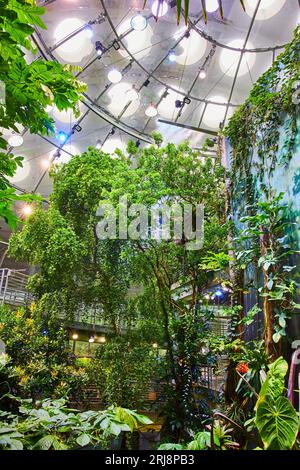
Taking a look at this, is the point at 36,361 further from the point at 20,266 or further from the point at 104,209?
the point at 20,266

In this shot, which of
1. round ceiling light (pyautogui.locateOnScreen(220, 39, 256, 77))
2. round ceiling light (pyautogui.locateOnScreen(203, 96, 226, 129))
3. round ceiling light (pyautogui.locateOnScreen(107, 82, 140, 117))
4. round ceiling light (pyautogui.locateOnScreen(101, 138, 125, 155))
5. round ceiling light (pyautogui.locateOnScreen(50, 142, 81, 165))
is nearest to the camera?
round ceiling light (pyautogui.locateOnScreen(220, 39, 256, 77))

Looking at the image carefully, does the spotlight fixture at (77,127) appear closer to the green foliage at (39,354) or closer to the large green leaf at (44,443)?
the green foliage at (39,354)

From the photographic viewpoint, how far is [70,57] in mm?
7941

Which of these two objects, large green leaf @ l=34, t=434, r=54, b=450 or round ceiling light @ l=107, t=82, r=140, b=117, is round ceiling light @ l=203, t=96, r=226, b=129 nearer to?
round ceiling light @ l=107, t=82, r=140, b=117

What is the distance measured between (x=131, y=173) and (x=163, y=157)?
0.88 meters

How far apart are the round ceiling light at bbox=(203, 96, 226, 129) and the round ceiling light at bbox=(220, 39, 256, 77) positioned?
0.72 metres

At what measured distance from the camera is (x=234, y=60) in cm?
823

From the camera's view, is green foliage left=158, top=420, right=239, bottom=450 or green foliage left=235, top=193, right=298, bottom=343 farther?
green foliage left=235, top=193, right=298, bottom=343

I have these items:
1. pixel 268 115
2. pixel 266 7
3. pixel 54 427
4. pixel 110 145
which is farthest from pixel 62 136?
pixel 54 427

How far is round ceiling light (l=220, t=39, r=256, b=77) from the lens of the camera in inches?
311

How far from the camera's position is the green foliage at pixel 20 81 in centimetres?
147

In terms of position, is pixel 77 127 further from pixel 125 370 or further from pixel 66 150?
pixel 125 370

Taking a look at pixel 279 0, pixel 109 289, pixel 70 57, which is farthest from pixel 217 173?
pixel 70 57

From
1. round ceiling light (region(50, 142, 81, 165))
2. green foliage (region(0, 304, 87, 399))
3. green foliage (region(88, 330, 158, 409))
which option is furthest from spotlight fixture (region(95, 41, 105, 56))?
green foliage (region(88, 330, 158, 409))
